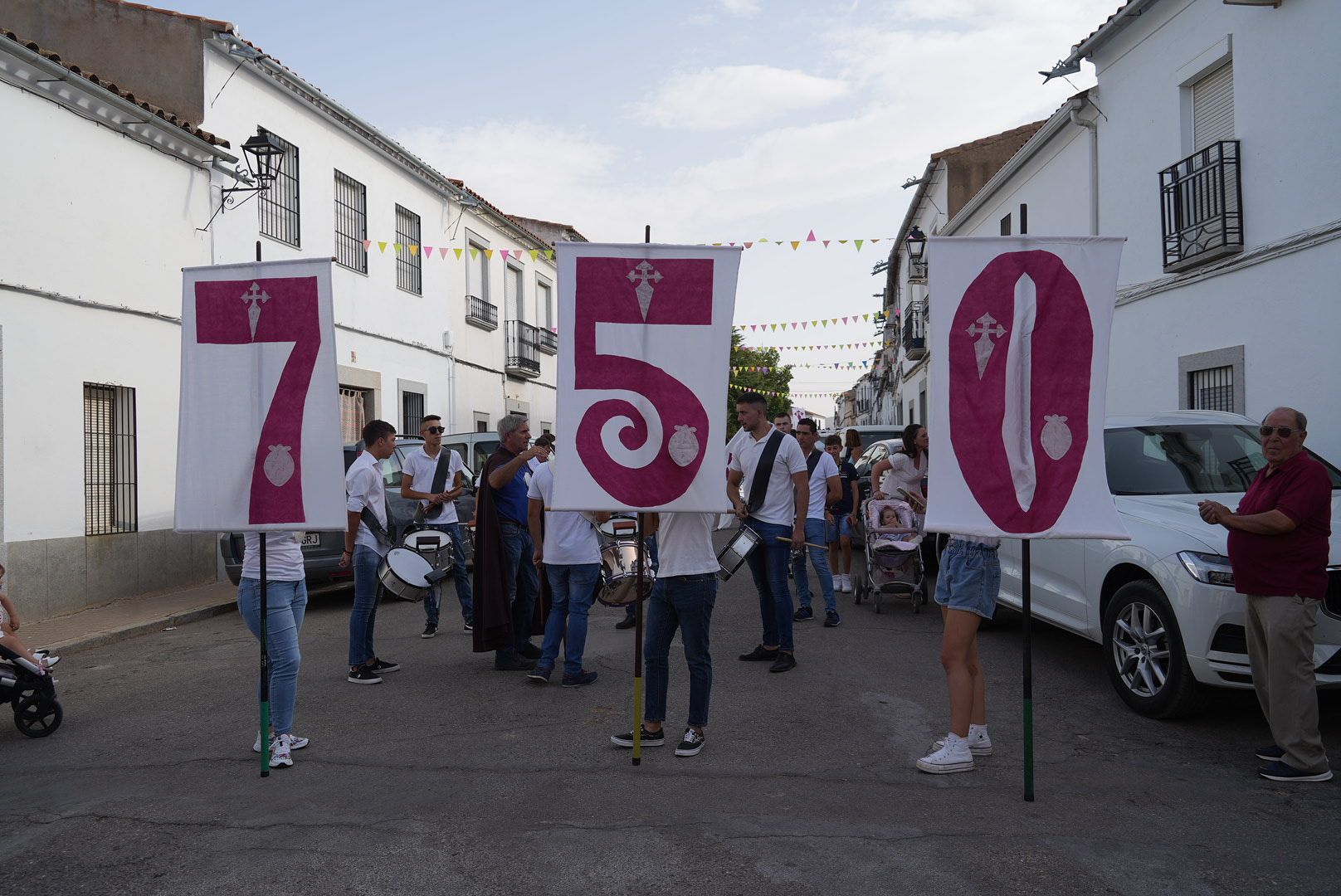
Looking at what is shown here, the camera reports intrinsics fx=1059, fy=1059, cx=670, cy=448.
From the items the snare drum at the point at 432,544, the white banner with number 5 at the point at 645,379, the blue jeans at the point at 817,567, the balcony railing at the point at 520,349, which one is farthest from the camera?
the balcony railing at the point at 520,349

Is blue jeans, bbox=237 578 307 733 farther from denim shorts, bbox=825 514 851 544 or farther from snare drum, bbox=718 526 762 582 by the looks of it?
denim shorts, bbox=825 514 851 544

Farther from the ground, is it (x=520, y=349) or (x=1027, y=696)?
(x=520, y=349)

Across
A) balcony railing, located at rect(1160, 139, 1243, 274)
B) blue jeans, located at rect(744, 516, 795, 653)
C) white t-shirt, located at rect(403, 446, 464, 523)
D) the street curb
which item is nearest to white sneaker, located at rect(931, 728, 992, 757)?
blue jeans, located at rect(744, 516, 795, 653)

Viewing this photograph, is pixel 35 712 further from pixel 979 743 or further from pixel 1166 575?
pixel 1166 575

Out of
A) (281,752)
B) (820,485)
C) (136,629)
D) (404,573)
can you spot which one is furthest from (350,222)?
(281,752)

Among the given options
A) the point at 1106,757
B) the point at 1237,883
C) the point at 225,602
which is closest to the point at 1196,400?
the point at 1106,757

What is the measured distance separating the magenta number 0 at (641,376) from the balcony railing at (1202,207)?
9490mm

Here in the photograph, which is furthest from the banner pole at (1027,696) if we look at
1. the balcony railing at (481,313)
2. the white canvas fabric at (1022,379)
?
the balcony railing at (481,313)

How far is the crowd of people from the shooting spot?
5.03 meters

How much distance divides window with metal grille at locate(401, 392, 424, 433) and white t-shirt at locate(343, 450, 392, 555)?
13505 millimetres

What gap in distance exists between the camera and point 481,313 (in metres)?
25.2

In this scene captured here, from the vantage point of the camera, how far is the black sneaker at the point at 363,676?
744cm

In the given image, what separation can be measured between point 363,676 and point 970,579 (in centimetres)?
442

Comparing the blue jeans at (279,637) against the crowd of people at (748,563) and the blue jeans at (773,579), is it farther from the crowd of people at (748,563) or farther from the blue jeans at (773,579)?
the blue jeans at (773,579)
